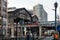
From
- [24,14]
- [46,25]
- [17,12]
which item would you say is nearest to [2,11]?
[46,25]

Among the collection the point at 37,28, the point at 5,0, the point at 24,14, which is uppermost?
the point at 5,0

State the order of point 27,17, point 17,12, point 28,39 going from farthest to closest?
point 27,17 → point 17,12 → point 28,39

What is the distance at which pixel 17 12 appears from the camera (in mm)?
49875

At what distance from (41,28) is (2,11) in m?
19.1

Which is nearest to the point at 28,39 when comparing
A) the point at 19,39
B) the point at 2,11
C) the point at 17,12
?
the point at 19,39

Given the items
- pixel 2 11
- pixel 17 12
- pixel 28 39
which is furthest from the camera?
pixel 2 11

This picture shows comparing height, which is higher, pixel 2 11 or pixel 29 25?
pixel 2 11

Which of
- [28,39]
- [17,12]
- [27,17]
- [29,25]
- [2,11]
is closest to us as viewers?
[28,39]

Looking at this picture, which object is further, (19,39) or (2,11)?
(2,11)

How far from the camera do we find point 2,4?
85.3 metres

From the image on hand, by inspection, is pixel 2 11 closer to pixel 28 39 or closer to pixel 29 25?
pixel 29 25

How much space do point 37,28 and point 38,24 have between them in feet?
6.99

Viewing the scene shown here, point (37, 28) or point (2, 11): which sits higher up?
point (2, 11)

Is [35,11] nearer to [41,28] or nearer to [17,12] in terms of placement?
[41,28]
